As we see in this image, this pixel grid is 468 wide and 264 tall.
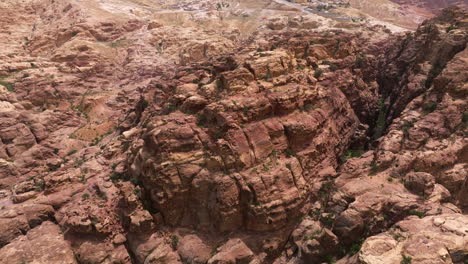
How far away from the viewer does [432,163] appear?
22547mm

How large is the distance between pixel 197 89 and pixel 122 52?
36.4m

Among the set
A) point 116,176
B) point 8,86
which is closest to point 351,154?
point 116,176

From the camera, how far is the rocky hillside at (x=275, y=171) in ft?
66.0

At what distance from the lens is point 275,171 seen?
75.3ft

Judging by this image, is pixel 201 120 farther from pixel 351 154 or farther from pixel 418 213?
pixel 418 213

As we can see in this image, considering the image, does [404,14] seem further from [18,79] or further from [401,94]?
[18,79]

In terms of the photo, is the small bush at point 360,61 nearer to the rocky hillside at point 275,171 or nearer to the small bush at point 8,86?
the rocky hillside at point 275,171

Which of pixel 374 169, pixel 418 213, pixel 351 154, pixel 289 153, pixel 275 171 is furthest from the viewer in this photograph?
pixel 351 154

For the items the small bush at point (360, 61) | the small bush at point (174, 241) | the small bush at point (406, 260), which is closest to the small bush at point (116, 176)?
the small bush at point (174, 241)

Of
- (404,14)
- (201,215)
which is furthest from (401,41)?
(404,14)

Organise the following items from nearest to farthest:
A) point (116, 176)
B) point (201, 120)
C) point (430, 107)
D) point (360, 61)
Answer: point (201, 120) → point (430, 107) → point (116, 176) → point (360, 61)

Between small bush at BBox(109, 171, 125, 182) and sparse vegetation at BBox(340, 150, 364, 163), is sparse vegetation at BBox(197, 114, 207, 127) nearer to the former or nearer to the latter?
small bush at BBox(109, 171, 125, 182)

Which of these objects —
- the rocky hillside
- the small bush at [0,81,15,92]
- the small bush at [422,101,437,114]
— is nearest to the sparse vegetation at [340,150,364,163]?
the rocky hillside

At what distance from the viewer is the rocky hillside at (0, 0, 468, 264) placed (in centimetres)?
2011
